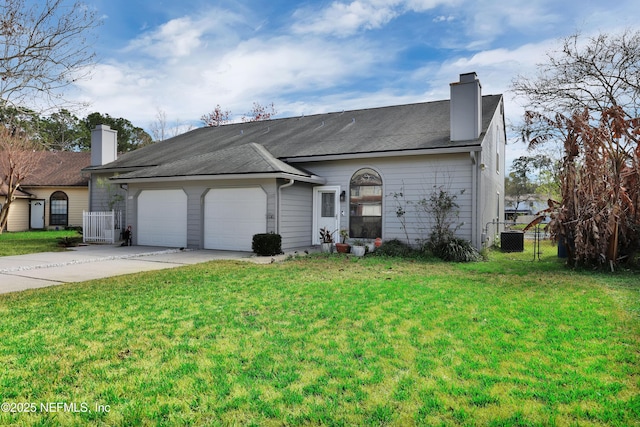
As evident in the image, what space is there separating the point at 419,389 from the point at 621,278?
7040 mm

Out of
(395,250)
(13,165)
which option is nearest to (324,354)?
(395,250)

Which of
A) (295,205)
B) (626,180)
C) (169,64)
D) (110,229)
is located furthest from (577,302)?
(169,64)

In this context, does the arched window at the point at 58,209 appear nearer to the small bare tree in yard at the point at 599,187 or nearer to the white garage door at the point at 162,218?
the white garage door at the point at 162,218

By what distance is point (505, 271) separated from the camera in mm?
8586

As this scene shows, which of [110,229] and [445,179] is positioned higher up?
[445,179]

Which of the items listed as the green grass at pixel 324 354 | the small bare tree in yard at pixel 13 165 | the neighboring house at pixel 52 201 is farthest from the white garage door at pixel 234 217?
the neighboring house at pixel 52 201

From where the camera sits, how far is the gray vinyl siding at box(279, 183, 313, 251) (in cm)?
1205

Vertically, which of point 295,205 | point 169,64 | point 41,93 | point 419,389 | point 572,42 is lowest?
point 419,389

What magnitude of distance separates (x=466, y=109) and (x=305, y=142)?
5.51m

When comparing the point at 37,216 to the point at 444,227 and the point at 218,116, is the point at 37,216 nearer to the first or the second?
the point at 218,116

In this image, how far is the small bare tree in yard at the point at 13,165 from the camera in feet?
64.6

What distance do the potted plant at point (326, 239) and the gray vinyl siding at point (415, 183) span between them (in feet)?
2.03

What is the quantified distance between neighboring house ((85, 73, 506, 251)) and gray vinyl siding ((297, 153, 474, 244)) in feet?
0.09

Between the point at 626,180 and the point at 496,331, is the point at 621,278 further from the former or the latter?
the point at 496,331
